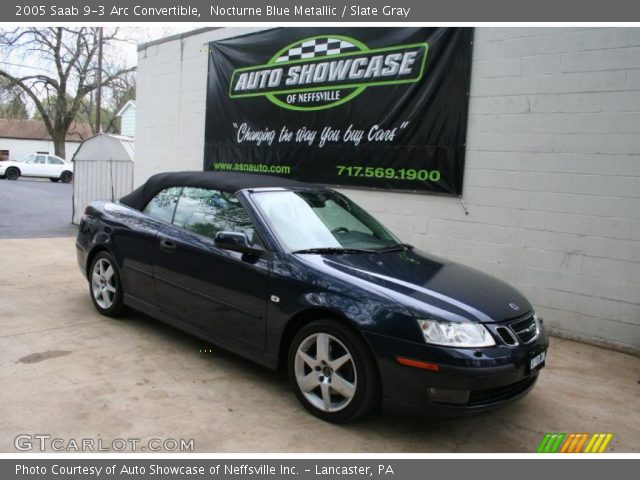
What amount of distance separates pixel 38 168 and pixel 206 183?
26628 mm

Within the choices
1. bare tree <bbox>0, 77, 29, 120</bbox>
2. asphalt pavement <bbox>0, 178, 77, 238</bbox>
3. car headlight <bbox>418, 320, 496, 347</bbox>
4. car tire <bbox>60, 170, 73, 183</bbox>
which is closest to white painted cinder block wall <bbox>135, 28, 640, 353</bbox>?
car headlight <bbox>418, 320, 496, 347</bbox>

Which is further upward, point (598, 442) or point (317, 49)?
point (317, 49)

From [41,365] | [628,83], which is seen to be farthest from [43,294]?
[628,83]

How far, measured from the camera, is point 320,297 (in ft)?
11.3

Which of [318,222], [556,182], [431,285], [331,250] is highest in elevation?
[556,182]

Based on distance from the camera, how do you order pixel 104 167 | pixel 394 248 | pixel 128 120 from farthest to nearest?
pixel 128 120 → pixel 104 167 → pixel 394 248

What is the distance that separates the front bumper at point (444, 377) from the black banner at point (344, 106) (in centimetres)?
341

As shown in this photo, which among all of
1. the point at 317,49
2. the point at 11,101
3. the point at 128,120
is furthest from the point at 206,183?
the point at 11,101

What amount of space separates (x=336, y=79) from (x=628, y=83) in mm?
3550

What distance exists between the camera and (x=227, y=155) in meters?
8.97

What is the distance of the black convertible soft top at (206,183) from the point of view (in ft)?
14.8

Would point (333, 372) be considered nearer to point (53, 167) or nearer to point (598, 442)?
point (598, 442)

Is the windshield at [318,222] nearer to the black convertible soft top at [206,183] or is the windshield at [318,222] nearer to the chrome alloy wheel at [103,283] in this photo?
the black convertible soft top at [206,183]
